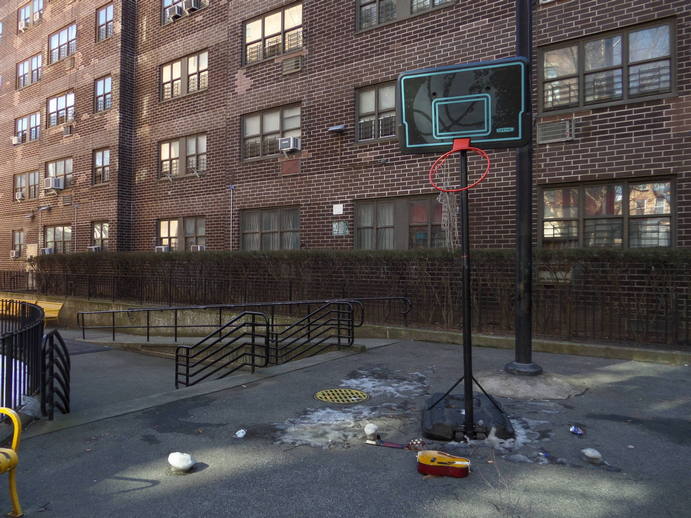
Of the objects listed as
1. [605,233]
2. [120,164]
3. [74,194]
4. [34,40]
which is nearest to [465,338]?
[605,233]

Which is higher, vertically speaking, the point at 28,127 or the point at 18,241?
the point at 28,127

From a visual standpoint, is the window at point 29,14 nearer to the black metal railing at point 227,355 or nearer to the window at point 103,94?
the window at point 103,94

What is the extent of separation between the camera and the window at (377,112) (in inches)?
543

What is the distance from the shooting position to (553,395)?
5.84 m

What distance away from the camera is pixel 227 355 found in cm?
938

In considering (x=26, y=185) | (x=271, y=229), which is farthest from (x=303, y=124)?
(x=26, y=185)

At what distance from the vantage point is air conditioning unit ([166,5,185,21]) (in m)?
19.5

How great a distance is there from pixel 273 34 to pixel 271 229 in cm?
682

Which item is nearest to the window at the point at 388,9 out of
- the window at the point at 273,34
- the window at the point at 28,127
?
the window at the point at 273,34

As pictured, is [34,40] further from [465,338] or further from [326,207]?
[465,338]

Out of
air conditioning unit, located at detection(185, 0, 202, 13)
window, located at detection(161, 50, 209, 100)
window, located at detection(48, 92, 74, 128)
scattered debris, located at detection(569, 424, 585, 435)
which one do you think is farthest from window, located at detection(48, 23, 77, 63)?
scattered debris, located at detection(569, 424, 585, 435)

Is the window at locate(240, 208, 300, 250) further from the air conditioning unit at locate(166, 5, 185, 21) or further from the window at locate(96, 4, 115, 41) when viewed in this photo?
the window at locate(96, 4, 115, 41)

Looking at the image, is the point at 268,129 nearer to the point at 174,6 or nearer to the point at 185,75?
the point at 185,75

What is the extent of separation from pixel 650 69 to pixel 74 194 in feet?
76.9
